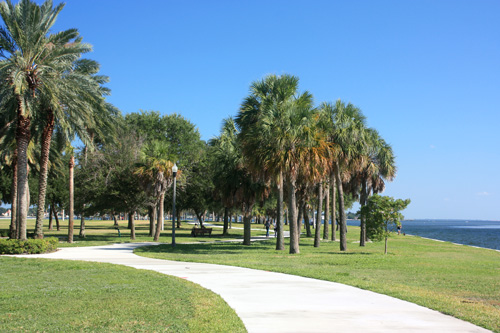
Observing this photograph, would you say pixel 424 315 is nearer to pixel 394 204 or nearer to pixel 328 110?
pixel 394 204

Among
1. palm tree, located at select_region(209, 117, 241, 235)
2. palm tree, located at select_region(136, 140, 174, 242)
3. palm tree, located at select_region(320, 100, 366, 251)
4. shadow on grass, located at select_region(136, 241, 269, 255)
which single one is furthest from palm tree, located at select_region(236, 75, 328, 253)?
palm tree, located at select_region(136, 140, 174, 242)

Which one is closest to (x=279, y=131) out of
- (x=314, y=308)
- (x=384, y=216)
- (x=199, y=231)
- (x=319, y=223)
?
(x=384, y=216)

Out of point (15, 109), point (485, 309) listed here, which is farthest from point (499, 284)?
point (15, 109)

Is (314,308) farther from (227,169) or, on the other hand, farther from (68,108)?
(227,169)

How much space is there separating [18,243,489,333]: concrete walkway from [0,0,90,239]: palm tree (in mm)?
12903

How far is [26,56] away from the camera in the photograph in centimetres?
2112

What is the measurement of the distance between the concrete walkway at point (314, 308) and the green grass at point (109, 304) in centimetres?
53

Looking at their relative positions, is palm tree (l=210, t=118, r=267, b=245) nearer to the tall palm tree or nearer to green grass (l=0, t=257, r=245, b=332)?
the tall palm tree

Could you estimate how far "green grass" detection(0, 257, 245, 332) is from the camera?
699 cm

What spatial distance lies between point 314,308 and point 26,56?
1893cm

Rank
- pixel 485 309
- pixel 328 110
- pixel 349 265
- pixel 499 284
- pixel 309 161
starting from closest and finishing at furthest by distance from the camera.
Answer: pixel 485 309 < pixel 499 284 < pixel 349 265 < pixel 309 161 < pixel 328 110

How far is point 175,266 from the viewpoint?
1603 cm

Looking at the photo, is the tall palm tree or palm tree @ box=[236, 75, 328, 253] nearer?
the tall palm tree

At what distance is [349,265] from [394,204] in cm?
784
